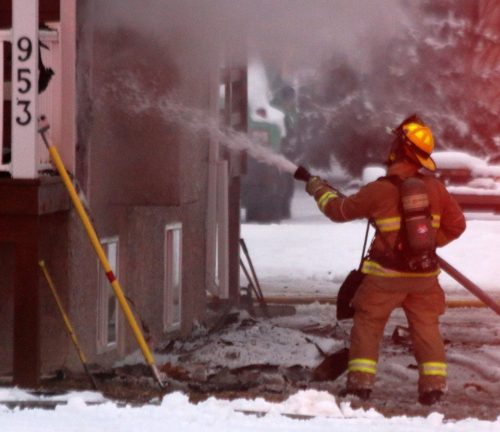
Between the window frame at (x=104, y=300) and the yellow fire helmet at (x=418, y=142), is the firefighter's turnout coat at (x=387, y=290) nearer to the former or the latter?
the yellow fire helmet at (x=418, y=142)

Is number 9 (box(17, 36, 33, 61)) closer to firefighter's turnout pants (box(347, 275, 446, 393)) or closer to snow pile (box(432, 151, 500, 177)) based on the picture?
firefighter's turnout pants (box(347, 275, 446, 393))

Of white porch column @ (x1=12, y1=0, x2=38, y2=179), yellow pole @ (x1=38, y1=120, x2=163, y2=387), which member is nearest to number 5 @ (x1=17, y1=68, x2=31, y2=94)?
white porch column @ (x1=12, y1=0, x2=38, y2=179)

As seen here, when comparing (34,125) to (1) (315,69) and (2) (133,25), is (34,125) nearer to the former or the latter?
(2) (133,25)

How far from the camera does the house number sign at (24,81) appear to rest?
8.80 meters

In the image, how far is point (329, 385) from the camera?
32.6 feet

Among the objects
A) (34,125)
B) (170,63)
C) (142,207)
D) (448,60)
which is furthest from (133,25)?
(448,60)

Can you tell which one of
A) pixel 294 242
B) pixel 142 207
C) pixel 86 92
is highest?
pixel 86 92

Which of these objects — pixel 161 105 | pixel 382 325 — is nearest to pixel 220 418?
pixel 382 325

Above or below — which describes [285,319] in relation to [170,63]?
below

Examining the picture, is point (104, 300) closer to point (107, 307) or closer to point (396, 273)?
point (107, 307)

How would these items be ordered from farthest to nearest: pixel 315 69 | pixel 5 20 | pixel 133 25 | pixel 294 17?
pixel 315 69
pixel 294 17
pixel 133 25
pixel 5 20

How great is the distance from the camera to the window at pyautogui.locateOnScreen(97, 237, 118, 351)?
1060cm

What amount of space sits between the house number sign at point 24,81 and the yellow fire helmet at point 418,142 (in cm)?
223

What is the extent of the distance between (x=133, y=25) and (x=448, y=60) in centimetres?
2316
